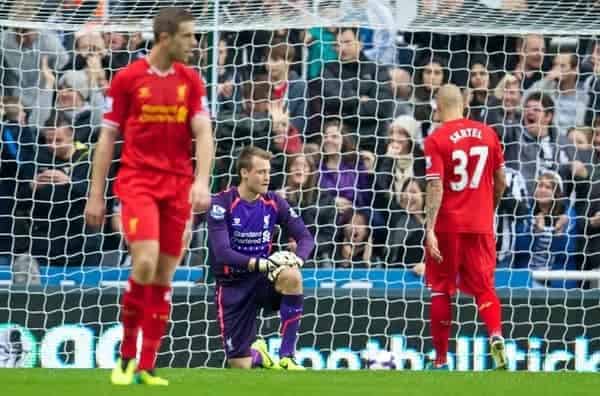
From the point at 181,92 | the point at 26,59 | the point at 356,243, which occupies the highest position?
the point at 26,59

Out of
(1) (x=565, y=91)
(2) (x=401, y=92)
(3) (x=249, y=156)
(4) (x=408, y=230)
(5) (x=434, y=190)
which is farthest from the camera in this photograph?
(1) (x=565, y=91)

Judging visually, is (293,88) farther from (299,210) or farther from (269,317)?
(269,317)

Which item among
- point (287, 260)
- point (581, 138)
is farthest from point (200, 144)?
point (581, 138)

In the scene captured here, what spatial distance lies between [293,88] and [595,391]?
607cm

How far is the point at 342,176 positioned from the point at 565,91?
7.69ft

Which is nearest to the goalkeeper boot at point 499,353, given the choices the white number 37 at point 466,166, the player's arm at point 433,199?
the player's arm at point 433,199

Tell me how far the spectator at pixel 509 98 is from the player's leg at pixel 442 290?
3.31 metres

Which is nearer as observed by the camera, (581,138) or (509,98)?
(581,138)

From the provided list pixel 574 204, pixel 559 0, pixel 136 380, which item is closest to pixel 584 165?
pixel 574 204

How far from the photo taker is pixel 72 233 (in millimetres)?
12695

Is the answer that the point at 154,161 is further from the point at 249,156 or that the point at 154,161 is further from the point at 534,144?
the point at 534,144

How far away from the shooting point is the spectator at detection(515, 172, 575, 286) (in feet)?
42.7

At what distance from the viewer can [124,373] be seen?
7.63 m

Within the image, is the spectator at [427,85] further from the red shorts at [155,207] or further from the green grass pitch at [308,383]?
the red shorts at [155,207]
